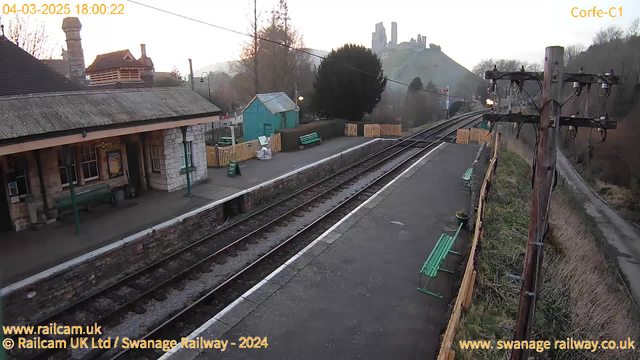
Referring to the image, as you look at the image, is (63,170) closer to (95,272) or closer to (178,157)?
(178,157)

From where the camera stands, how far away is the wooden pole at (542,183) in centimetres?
408

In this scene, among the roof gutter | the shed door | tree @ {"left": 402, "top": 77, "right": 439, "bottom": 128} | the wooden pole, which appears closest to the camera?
the wooden pole

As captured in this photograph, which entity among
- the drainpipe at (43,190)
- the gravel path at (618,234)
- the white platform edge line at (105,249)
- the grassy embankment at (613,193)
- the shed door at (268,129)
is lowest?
the gravel path at (618,234)

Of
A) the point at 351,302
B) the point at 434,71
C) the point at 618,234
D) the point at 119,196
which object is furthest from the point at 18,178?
the point at 434,71

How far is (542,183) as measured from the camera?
432 cm

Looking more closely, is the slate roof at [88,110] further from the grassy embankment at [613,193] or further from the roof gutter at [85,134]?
the grassy embankment at [613,193]

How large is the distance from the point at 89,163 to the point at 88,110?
194 cm

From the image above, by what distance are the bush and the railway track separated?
7.77 m

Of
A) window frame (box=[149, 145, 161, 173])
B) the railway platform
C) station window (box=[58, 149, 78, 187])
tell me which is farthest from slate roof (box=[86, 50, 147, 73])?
the railway platform

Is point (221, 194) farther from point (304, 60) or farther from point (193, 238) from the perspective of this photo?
point (304, 60)

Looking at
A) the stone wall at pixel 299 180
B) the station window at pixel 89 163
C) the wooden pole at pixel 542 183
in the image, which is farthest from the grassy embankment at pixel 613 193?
the station window at pixel 89 163

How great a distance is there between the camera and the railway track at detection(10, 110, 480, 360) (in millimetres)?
7352

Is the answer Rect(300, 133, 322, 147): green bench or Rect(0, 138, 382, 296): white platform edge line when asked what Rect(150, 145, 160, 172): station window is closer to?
Rect(0, 138, 382, 296): white platform edge line

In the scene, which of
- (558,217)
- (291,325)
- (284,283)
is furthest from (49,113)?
(558,217)
